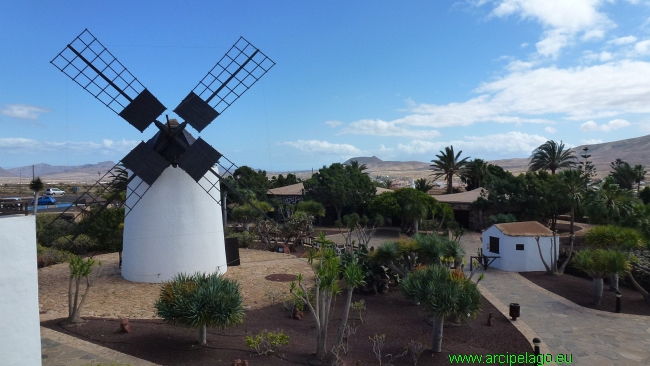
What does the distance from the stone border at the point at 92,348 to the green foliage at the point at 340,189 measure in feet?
83.1

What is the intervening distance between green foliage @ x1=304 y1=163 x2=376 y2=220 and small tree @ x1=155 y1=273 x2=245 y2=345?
2519 centimetres

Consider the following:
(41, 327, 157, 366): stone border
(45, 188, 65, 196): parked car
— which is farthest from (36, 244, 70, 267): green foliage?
(45, 188, 65, 196): parked car

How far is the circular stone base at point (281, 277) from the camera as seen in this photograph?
48.3 ft

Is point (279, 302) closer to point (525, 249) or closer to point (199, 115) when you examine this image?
point (199, 115)

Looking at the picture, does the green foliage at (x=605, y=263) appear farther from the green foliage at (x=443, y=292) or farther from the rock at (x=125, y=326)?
the rock at (x=125, y=326)

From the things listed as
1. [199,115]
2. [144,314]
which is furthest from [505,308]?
[199,115]

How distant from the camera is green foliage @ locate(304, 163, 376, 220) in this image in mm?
33938

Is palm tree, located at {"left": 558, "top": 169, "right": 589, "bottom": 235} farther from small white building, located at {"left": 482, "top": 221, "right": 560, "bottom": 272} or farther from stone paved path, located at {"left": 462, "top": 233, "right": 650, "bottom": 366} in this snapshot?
stone paved path, located at {"left": 462, "top": 233, "right": 650, "bottom": 366}

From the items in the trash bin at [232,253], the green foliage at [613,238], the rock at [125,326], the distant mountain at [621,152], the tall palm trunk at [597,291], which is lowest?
the tall palm trunk at [597,291]

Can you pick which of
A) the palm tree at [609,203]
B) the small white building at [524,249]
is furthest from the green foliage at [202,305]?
the palm tree at [609,203]

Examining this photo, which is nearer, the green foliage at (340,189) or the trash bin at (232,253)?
the trash bin at (232,253)

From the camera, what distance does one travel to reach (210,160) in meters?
13.4

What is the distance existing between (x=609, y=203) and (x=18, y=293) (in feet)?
A: 69.8

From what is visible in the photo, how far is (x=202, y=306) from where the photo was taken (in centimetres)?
826
